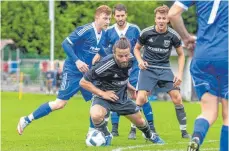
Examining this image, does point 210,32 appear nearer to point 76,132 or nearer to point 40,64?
point 76,132

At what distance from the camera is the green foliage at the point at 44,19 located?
5506 centimetres

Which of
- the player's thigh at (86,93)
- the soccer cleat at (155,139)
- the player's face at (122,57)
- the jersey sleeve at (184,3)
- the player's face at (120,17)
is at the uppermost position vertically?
the jersey sleeve at (184,3)

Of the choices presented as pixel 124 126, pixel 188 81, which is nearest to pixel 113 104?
pixel 124 126

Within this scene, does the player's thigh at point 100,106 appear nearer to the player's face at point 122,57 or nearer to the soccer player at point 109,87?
the soccer player at point 109,87

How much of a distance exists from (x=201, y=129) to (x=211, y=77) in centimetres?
57

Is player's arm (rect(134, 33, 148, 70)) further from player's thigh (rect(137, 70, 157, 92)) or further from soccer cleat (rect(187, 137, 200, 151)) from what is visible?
soccer cleat (rect(187, 137, 200, 151))

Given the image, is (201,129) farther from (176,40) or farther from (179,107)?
(179,107)

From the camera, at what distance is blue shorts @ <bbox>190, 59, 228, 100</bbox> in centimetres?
751

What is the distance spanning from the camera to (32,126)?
16203 millimetres

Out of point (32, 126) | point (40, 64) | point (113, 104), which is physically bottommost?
point (40, 64)

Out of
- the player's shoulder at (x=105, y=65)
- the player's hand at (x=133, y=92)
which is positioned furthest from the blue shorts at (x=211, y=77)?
the player's hand at (x=133, y=92)

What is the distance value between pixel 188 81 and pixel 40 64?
12.9 meters

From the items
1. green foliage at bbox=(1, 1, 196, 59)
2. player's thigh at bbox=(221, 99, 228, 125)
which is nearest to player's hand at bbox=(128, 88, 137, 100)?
player's thigh at bbox=(221, 99, 228, 125)

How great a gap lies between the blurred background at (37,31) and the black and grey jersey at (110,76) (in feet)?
119
